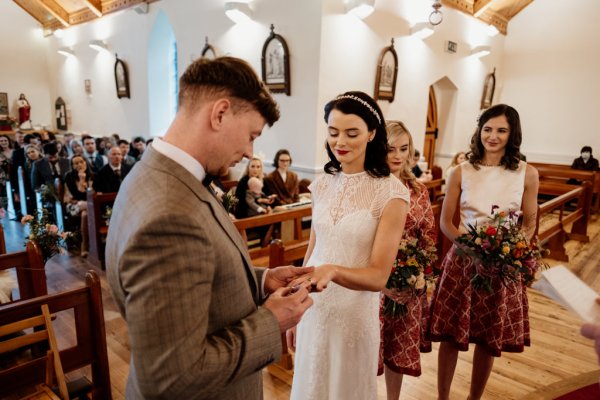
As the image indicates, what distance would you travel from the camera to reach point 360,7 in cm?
525

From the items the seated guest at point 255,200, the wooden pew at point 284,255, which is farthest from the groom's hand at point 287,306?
the seated guest at point 255,200

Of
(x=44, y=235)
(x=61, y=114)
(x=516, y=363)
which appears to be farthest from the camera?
(x=61, y=114)

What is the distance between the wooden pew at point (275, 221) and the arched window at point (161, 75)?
5.60m

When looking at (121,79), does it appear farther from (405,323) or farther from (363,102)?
(405,323)

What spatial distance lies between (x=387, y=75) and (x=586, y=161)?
572cm

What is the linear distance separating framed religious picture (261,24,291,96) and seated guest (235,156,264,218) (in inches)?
59.4

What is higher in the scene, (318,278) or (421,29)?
(421,29)

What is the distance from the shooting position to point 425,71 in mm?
7113

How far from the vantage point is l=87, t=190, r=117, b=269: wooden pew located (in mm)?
4691

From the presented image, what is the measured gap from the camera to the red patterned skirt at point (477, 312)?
2180 millimetres

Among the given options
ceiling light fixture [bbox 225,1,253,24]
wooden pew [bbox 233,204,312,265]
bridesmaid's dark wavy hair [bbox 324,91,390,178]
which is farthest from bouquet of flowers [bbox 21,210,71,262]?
ceiling light fixture [bbox 225,1,253,24]

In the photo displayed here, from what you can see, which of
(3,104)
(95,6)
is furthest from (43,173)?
(3,104)

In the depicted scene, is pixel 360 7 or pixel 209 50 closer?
pixel 360 7

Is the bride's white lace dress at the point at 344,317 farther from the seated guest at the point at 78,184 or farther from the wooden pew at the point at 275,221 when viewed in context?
the seated guest at the point at 78,184
